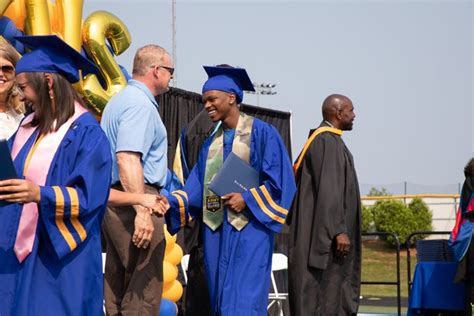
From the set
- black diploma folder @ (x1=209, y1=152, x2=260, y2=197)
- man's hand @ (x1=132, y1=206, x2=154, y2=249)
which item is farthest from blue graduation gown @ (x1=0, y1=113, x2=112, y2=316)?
black diploma folder @ (x1=209, y1=152, x2=260, y2=197)

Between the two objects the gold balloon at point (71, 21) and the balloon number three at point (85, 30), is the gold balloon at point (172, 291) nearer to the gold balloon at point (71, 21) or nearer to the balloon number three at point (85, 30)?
the balloon number three at point (85, 30)

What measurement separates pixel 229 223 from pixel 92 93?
1962 mm

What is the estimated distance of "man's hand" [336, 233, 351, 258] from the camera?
788 centimetres

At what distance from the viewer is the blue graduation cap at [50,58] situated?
448 centimetres

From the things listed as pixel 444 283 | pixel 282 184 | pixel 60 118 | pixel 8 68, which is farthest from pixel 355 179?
pixel 60 118

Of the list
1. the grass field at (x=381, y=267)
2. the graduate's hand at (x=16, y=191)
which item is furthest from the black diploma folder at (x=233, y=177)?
the grass field at (x=381, y=267)

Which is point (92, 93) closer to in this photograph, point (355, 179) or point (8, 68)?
point (355, 179)

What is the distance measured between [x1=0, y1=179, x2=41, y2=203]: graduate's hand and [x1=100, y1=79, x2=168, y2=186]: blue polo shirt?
1.79 m

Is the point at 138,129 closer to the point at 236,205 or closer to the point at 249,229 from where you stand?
the point at 236,205

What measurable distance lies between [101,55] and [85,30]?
220 mm

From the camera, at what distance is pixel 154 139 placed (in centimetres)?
612

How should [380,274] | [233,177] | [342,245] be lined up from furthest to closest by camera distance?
[380,274]
[342,245]
[233,177]

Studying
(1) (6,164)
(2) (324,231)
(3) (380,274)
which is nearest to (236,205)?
(2) (324,231)

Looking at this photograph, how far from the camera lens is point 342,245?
25.8 feet
